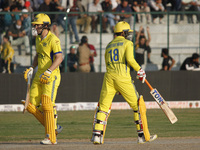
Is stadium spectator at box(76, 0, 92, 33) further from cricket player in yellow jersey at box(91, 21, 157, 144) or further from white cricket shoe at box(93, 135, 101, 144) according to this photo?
white cricket shoe at box(93, 135, 101, 144)

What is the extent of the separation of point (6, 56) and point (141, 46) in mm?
4430

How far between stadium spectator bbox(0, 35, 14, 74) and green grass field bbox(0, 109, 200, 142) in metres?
1.49

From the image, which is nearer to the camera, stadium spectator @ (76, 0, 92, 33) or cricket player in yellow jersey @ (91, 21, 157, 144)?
cricket player in yellow jersey @ (91, 21, 157, 144)

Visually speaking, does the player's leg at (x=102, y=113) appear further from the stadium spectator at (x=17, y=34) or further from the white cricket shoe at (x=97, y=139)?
the stadium spectator at (x=17, y=34)

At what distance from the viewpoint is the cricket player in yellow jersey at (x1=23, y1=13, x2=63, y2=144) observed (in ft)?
29.9

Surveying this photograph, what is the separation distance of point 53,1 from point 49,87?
32.3 feet

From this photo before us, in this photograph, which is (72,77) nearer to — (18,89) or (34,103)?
(18,89)

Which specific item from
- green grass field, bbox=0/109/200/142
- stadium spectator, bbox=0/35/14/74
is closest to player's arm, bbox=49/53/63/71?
green grass field, bbox=0/109/200/142

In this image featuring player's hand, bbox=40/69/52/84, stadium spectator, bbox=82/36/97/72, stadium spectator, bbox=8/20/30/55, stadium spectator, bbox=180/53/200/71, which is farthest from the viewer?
stadium spectator, bbox=180/53/200/71

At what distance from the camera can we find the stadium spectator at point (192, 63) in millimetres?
17594

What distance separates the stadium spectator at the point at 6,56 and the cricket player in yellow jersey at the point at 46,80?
22.6 ft

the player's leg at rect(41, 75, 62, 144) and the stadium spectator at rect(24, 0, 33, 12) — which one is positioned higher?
the stadium spectator at rect(24, 0, 33, 12)

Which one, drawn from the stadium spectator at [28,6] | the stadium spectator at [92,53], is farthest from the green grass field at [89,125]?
the stadium spectator at [28,6]

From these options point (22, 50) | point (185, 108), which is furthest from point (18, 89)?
point (185, 108)
